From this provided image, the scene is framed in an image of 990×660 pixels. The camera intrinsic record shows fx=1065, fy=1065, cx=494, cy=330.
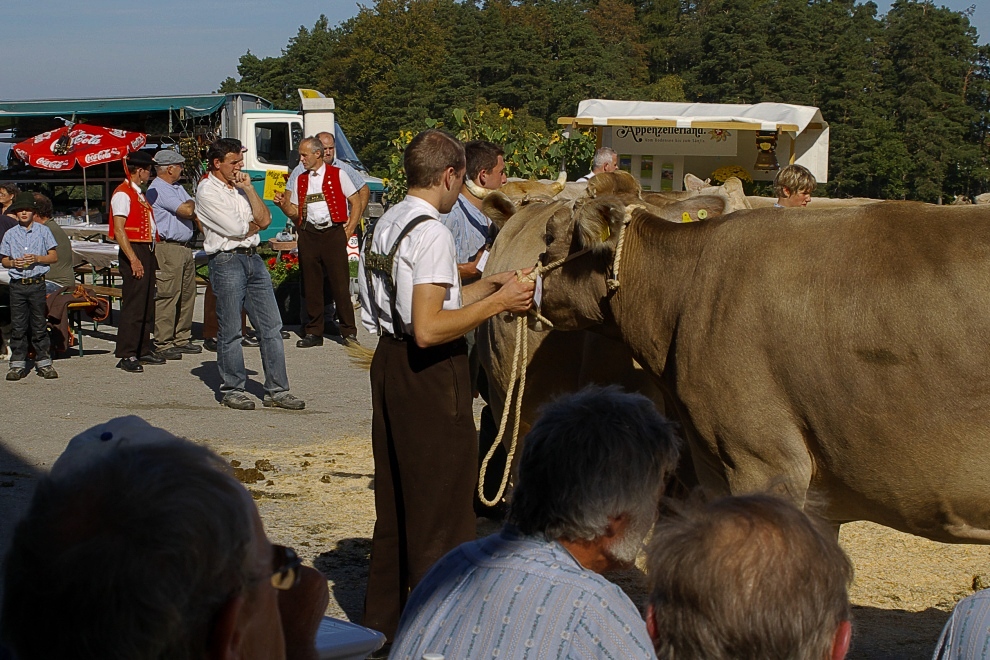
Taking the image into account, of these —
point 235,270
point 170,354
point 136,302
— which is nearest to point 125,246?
point 136,302

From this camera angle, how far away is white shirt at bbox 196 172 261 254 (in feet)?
29.3

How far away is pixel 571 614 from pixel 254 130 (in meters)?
22.3

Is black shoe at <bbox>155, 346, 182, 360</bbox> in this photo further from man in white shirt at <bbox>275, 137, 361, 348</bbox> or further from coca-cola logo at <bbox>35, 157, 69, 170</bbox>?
coca-cola logo at <bbox>35, 157, 69, 170</bbox>

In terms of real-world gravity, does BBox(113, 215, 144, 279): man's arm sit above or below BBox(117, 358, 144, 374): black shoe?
above

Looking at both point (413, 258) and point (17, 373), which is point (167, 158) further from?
point (413, 258)

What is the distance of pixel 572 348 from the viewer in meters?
5.54

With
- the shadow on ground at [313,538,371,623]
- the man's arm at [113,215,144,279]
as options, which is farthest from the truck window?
the shadow on ground at [313,538,371,623]

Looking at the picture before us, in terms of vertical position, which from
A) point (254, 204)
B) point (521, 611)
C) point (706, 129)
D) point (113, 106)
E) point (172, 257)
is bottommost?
point (172, 257)

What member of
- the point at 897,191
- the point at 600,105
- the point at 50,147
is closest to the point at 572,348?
the point at 600,105

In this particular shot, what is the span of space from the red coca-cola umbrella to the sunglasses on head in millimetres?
21577

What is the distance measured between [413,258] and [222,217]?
519 centimetres

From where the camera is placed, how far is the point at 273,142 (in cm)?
2347

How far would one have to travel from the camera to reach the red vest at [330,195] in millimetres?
12195

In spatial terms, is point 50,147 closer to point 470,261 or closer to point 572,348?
point 470,261
